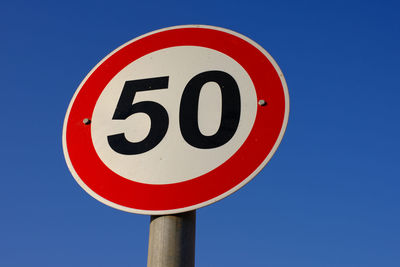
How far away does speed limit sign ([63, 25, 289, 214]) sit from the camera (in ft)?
4.31

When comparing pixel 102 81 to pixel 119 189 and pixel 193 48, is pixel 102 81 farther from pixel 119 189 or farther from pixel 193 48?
pixel 119 189

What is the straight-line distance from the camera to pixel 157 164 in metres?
1.37

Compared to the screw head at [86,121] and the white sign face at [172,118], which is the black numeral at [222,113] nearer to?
the white sign face at [172,118]

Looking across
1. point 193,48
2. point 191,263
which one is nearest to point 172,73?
point 193,48

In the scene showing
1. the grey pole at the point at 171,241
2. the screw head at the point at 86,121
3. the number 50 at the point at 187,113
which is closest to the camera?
the grey pole at the point at 171,241

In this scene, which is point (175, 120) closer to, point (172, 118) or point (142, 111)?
point (172, 118)

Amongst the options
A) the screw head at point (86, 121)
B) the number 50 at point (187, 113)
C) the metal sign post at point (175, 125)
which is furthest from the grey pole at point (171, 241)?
the screw head at point (86, 121)

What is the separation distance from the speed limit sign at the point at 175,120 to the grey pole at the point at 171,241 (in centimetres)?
4

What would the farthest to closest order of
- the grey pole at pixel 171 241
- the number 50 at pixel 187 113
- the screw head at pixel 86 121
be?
the screw head at pixel 86 121, the number 50 at pixel 187 113, the grey pole at pixel 171 241

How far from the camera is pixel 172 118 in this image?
1440 millimetres

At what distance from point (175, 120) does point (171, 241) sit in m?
0.37

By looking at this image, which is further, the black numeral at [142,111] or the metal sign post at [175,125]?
the black numeral at [142,111]

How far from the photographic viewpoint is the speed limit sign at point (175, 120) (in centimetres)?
131

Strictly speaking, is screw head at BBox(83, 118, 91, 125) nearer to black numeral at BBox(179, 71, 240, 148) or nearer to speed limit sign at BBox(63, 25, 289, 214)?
speed limit sign at BBox(63, 25, 289, 214)
